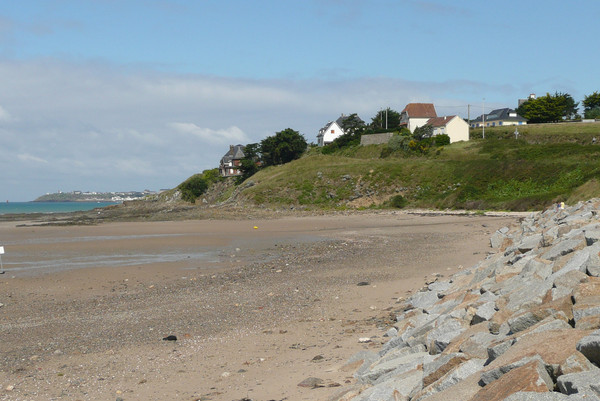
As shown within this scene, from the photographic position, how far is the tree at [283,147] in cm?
9599

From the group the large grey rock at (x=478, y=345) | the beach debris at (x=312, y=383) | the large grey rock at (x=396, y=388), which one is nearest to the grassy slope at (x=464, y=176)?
the beach debris at (x=312, y=383)

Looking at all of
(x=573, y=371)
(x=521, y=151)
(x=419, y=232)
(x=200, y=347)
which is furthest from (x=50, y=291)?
(x=521, y=151)

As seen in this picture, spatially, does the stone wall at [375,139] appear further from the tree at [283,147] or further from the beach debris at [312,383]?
the beach debris at [312,383]

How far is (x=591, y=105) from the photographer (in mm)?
109562

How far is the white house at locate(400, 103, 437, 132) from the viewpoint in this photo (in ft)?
337

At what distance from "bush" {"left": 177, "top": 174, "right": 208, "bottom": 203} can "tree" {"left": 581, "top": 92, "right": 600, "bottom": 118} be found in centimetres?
7132

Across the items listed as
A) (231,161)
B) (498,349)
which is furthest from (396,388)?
(231,161)

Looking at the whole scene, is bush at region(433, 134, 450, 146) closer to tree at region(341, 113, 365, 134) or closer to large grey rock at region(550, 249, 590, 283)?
tree at region(341, 113, 365, 134)

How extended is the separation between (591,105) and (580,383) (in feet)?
390

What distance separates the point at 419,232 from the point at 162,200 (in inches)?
3770

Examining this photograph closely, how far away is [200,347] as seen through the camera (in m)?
10.7

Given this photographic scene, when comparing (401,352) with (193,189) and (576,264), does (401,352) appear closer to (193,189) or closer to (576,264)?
(576,264)

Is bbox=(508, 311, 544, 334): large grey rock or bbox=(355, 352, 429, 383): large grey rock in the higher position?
bbox=(508, 311, 544, 334): large grey rock

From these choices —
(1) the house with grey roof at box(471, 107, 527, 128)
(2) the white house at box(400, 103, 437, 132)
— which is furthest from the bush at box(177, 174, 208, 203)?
(1) the house with grey roof at box(471, 107, 527, 128)
